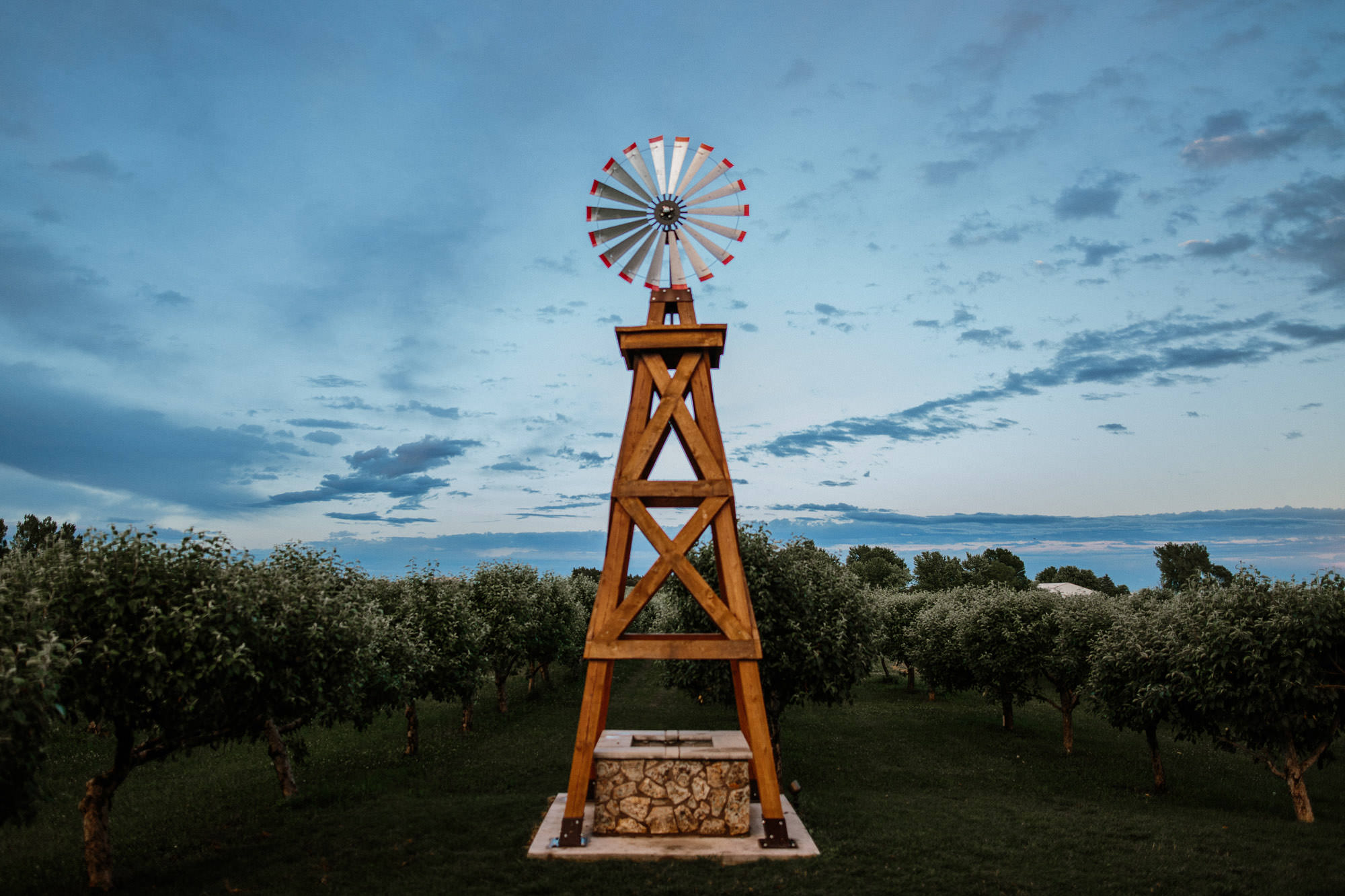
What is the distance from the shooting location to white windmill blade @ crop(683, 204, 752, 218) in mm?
16172

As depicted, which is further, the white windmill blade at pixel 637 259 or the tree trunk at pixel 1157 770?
the tree trunk at pixel 1157 770

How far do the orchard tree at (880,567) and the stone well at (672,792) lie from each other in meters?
88.3

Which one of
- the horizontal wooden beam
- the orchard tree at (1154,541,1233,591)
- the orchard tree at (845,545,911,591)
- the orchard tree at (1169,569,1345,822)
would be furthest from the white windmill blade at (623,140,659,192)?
the orchard tree at (1154,541,1233,591)

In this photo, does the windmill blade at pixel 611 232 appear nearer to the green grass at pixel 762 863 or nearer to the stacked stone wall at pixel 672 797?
the stacked stone wall at pixel 672 797

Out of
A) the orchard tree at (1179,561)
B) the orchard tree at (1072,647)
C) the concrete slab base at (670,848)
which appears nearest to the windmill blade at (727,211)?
the concrete slab base at (670,848)

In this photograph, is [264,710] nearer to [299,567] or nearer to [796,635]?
[299,567]

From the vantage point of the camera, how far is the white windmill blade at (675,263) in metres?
16.6

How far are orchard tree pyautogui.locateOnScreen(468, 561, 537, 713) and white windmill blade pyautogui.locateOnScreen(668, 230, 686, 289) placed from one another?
23.5 meters

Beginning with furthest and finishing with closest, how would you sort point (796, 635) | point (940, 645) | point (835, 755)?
point (940, 645) < point (835, 755) < point (796, 635)

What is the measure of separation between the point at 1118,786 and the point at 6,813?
2981 cm

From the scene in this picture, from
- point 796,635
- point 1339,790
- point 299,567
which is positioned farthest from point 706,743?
point 1339,790

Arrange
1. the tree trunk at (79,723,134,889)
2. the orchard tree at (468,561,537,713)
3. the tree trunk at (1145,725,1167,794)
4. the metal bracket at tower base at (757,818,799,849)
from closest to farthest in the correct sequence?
the tree trunk at (79,723,134,889) → the metal bracket at tower base at (757,818,799,849) → the tree trunk at (1145,725,1167,794) → the orchard tree at (468,561,537,713)

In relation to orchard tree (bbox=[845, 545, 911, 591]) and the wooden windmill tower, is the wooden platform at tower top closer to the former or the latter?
the wooden windmill tower

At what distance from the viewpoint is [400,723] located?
34375 millimetres
